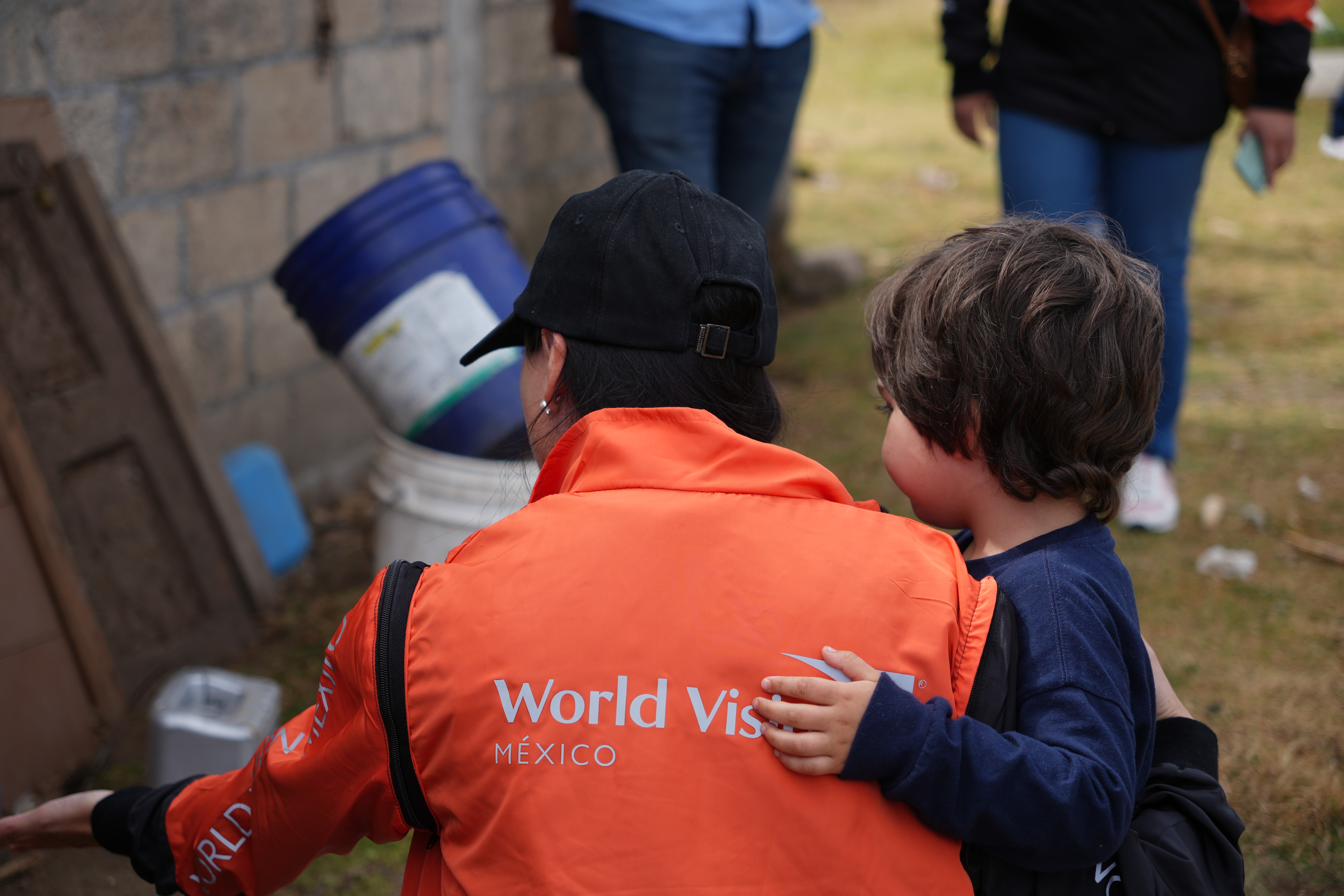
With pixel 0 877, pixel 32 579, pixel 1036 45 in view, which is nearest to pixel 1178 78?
pixel 1036 45

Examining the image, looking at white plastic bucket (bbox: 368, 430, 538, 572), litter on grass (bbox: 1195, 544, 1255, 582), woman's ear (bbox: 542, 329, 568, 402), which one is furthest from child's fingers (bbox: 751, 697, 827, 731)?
litter on grass (bbox: 1195, 544, 1255, 582)

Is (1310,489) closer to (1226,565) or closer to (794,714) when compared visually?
(1226,565)

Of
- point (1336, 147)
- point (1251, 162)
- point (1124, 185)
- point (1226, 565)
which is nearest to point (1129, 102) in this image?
point (1124, 185)

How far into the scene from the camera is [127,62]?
2.55 m

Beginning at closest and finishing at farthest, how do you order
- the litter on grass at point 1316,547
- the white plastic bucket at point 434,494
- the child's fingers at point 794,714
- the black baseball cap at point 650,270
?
the child's fingers at point 794,714 → the black baseball cap at point 650,270 → the white plastic bucket at point 434,494 → the litter on grass at point 1316,547

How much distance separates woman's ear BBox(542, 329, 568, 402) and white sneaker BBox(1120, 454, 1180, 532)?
234cm

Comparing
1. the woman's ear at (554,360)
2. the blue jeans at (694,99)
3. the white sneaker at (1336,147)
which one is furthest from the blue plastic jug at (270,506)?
the white sneaker at (1336,147)

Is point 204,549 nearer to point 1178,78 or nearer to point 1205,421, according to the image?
point 1178,78

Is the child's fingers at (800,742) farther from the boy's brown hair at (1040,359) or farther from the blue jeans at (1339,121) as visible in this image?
the blue jeans at (1339,121)

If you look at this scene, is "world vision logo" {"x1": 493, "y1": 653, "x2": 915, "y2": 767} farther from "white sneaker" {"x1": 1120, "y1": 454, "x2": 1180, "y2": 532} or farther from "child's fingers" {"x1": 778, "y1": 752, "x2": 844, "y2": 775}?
"white sneaker" {"x1": 1120, "y1": 454, "x2": 1180, "y2": 532}

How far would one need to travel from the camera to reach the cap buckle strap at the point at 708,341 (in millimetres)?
1133

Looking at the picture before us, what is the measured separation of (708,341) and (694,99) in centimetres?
200

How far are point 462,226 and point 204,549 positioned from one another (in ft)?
3.12

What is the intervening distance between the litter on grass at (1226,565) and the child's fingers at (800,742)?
7.77ft
